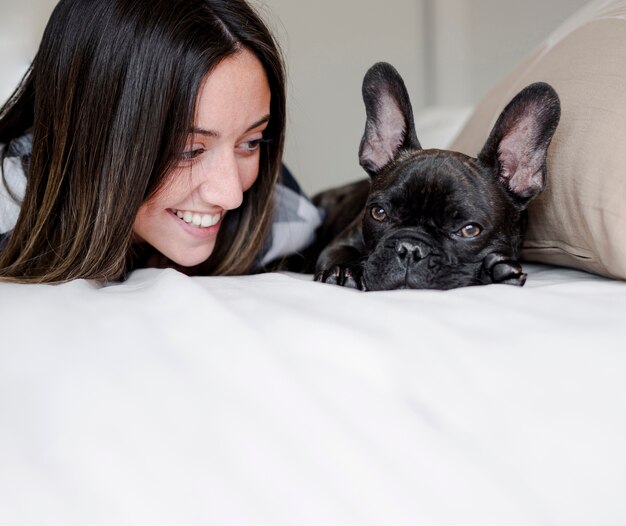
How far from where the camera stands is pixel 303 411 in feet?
2.19

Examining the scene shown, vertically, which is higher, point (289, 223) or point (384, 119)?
point (384, 119)

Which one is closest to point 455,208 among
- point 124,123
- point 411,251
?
point 411,251

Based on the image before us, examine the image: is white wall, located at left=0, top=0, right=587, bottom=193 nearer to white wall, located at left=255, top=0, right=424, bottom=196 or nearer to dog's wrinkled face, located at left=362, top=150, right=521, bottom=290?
white wall, located at left=255, top=0, right=424, bottom=196

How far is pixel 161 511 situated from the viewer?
619 mm

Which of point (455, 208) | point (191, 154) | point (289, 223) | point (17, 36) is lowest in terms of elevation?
point (289, 223)

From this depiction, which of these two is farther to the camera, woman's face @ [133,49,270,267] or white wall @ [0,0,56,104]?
white wall @ [0,0,56,104]

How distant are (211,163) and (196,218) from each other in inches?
5.3

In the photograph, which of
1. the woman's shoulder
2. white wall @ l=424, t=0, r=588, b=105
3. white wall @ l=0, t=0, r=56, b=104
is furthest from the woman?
white wall @ l=424, t=0, r=588, b=105

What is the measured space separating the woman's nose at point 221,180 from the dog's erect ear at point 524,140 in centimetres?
42

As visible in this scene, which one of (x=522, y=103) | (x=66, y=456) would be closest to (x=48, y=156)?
(x=66, y=456)

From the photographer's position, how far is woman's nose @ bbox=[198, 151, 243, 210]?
1132 mm

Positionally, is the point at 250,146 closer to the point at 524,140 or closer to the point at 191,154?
the point at 191,154

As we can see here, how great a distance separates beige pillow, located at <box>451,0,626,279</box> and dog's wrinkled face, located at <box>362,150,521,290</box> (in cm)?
9

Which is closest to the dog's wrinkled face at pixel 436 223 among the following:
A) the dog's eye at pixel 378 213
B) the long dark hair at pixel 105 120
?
the dog's eye at pixel 378 213
